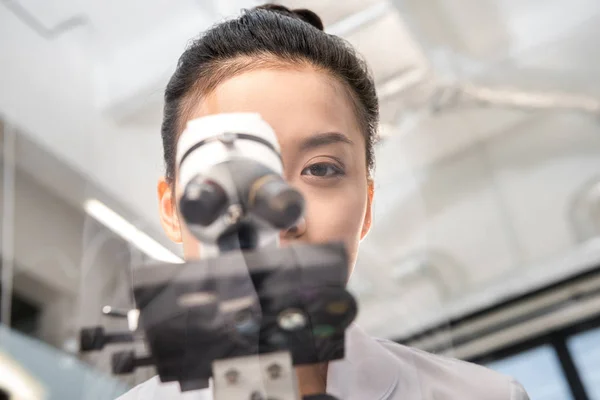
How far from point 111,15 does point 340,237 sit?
0.76 m

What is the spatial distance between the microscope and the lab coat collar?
0.03 metres

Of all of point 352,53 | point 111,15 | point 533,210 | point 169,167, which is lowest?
point 169,167

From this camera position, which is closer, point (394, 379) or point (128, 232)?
point (394, 379)

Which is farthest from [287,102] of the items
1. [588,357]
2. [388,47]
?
[588,357]

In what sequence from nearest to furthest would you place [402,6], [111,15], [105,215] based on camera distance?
[105,215] → [111,15] → [402,6]

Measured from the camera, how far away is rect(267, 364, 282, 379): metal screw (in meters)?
0.34

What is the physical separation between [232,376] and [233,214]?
0.09 m

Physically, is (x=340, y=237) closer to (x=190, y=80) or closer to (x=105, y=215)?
(x=190, y=80)

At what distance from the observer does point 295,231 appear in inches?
14.2

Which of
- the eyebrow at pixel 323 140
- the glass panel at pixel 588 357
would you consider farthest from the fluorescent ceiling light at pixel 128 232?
the glass panel at pixel 588 357

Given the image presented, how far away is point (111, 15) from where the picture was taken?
1017mm

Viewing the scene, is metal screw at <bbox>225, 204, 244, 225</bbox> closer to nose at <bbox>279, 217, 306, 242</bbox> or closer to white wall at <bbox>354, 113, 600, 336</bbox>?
nose at <bbox>279, 217, 306, 242</bbox>

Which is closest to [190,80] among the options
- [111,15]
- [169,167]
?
[169,167]

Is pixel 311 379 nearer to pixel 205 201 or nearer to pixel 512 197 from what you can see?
pixel 205 201
